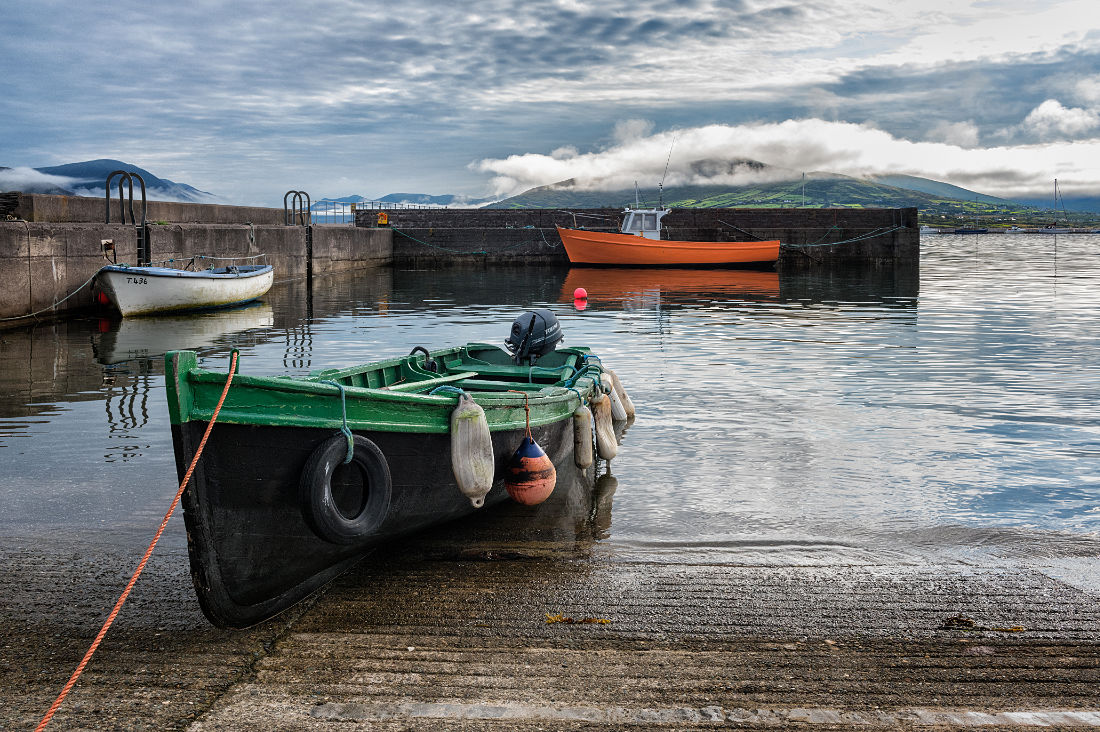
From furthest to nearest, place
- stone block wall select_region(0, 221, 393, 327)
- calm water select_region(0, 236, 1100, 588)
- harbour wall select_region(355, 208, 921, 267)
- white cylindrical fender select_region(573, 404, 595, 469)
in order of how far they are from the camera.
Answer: harbour wall select_region(355, 208, 921, 267)
stone block wall select_region(0, 221, 393, 327)
white cylindrical fender select_region(573, 404, 595, 469)
calm water select_region(0, 236, 1100, 588)

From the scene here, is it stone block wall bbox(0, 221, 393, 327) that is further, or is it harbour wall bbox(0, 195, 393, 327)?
harbour wall bbox(0, 195, 393, 327)

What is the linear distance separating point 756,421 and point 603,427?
8.34 ft

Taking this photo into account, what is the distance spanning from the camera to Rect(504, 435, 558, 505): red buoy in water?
5812mm

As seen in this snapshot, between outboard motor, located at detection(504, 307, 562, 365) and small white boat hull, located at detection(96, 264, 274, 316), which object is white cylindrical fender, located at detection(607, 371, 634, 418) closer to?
outboard motor, located at detection(504, 307, 562, 365)

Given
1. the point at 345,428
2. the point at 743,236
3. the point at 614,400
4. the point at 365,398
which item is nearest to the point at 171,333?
the point at 614,400

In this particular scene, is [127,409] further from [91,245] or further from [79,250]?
[91,245]

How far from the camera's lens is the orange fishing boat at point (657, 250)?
37.7 meters

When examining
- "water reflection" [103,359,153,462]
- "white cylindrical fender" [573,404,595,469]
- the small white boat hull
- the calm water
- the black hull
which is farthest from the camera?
the small white boat hull

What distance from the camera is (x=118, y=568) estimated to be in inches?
203

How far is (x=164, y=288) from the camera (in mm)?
17516

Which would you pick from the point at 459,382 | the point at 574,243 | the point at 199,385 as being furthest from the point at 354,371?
the point at 574,243

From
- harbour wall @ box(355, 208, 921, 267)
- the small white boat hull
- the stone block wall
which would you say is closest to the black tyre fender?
the stone block wall

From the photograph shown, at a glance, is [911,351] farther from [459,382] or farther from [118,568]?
[118,568]

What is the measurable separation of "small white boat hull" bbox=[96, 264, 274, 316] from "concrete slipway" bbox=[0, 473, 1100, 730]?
40.6ft
